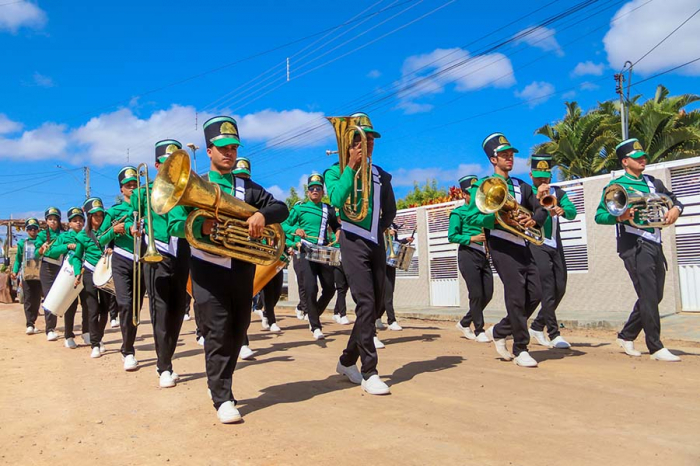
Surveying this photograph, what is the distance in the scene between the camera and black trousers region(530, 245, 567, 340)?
822cm

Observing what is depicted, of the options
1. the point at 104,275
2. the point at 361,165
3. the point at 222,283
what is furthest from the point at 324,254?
the point at 222,283

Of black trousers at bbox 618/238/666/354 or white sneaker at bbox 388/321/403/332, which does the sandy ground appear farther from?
white sneaker at bbox 388/321/403/332

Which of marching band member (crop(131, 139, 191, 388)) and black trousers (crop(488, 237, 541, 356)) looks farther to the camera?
black trousers (crop(488, 237, 541, 356))

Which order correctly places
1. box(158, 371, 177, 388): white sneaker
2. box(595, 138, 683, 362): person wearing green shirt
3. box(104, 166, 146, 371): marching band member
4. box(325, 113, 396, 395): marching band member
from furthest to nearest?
box(104, 166, 146, 371): marching band member < box(595, 138, 683, 362): person wearing green shirt < box(158, 371, 177, 388): white sneaker < box(325, 113, 396, 395): marching band member

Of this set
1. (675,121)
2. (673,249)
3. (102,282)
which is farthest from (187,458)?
(675,121)

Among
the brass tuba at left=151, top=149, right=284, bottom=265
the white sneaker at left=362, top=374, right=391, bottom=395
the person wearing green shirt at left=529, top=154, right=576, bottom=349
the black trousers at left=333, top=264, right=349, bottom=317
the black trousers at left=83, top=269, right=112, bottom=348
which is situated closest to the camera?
the brass tuba at left=151, top=149, right=284, bottom=265

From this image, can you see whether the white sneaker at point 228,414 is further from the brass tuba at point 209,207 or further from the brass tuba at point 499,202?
the brass tuba at point 499,202

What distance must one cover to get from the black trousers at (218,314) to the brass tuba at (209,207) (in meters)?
0.20

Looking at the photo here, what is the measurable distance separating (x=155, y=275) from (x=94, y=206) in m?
2.95

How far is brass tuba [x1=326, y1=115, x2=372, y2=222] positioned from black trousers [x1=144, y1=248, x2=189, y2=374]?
213cm

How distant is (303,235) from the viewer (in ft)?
32.9

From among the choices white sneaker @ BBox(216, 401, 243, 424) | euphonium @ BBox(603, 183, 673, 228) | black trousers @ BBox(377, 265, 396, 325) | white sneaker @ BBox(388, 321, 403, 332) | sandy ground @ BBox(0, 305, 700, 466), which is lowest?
sandy ground @ BBox(0, 305, 700, 466)

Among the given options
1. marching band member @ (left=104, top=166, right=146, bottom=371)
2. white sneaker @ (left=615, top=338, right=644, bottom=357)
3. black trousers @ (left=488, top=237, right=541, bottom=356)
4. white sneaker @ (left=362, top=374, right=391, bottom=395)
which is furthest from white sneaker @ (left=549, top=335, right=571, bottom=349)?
marching band member @ (left=104, top=166, right=146, bottom=371)

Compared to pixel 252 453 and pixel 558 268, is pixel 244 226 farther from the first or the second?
pixel 558 268
